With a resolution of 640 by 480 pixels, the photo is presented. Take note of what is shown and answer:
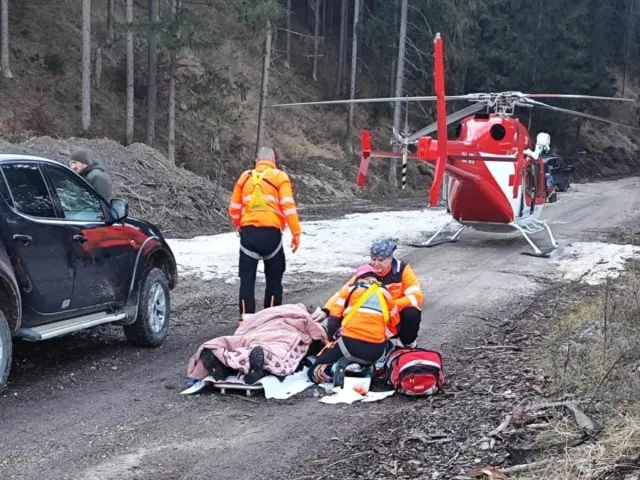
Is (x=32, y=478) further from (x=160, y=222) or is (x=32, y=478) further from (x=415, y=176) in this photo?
(x=415, y=176)

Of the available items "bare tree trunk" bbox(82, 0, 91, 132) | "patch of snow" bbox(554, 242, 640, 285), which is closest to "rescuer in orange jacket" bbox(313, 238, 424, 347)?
"patch of snow" bbox(554, 242, 640, 285)

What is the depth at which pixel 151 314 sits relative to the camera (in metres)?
8.20

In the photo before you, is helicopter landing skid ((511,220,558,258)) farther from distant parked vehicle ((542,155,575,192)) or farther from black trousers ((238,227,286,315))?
distant parked vehicle ((542,155,575,192))

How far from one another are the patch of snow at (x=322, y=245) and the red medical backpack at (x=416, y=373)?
18.5ft

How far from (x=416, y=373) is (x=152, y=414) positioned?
217 cm

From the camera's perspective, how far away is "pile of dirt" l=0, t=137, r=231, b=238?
694 inches

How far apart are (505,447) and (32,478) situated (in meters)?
2.98

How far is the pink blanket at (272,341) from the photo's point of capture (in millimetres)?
6691

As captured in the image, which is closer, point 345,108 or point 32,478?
point 32,478

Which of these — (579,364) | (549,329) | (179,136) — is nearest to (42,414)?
(579,364)

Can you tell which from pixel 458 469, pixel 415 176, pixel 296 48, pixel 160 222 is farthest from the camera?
pixel 296 48

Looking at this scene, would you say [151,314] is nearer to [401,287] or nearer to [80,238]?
[80,238]

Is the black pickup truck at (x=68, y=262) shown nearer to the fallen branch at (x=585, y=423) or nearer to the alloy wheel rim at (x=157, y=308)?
the alloy wheel rim at (x=157, y=308)

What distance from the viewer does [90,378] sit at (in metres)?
7.15
